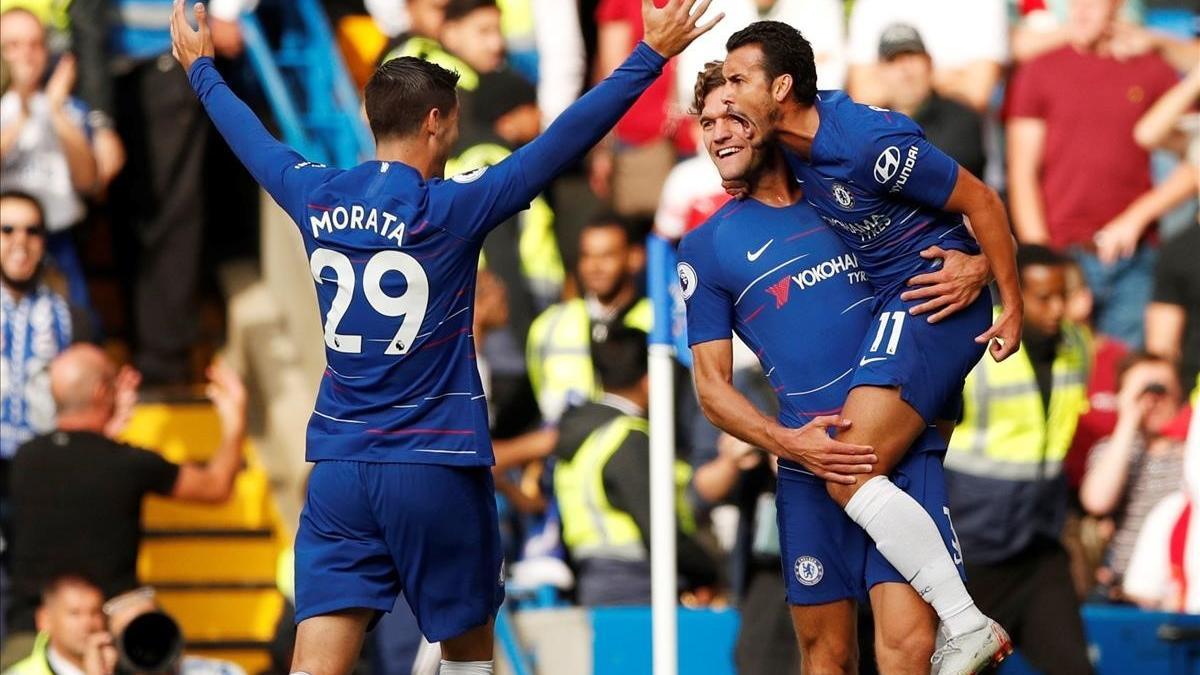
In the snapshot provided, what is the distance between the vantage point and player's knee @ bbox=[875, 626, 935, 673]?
712 centimetres

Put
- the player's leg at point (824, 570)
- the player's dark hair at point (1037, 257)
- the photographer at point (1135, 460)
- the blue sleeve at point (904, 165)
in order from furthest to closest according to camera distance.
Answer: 1. the photographer at point (1135, 460)
2. the player's dark hair at point (1037, 257)
3. the player's leg at point (824, 570)
4. the blue sleeve at point (904, 165)

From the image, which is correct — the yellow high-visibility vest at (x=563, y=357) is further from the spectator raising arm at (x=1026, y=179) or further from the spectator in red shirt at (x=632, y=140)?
the spectator raising arm at (x=1026, y=179)

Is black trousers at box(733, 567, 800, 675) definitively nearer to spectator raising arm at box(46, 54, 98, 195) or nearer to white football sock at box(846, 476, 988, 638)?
white football sock at box(846, 476, 988, 638)

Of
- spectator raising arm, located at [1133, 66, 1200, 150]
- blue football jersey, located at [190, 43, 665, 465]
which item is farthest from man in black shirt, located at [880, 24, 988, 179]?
blue football jersey, located at [190, 43, 665, 465]

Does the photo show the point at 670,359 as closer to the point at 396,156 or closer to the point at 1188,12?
the point at 396,156

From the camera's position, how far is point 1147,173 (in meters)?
12.1

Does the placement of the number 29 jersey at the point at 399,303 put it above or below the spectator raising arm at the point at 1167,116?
below

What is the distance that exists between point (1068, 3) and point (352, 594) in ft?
23.0

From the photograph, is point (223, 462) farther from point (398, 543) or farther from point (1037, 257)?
point (398, 543)

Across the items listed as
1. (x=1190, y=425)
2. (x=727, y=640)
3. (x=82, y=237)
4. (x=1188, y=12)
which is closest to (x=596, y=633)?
(x=727, y=640)

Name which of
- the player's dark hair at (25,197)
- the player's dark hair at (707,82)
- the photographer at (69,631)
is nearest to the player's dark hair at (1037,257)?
the player's dark hair at (707,82)

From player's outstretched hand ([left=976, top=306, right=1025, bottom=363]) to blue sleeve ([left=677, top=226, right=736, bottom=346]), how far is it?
874mm

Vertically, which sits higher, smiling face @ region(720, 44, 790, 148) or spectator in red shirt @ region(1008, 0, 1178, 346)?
spectator in red shirt @ region(1008, 0, 1178, 346)

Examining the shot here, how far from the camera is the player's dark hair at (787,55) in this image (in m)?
7.11
